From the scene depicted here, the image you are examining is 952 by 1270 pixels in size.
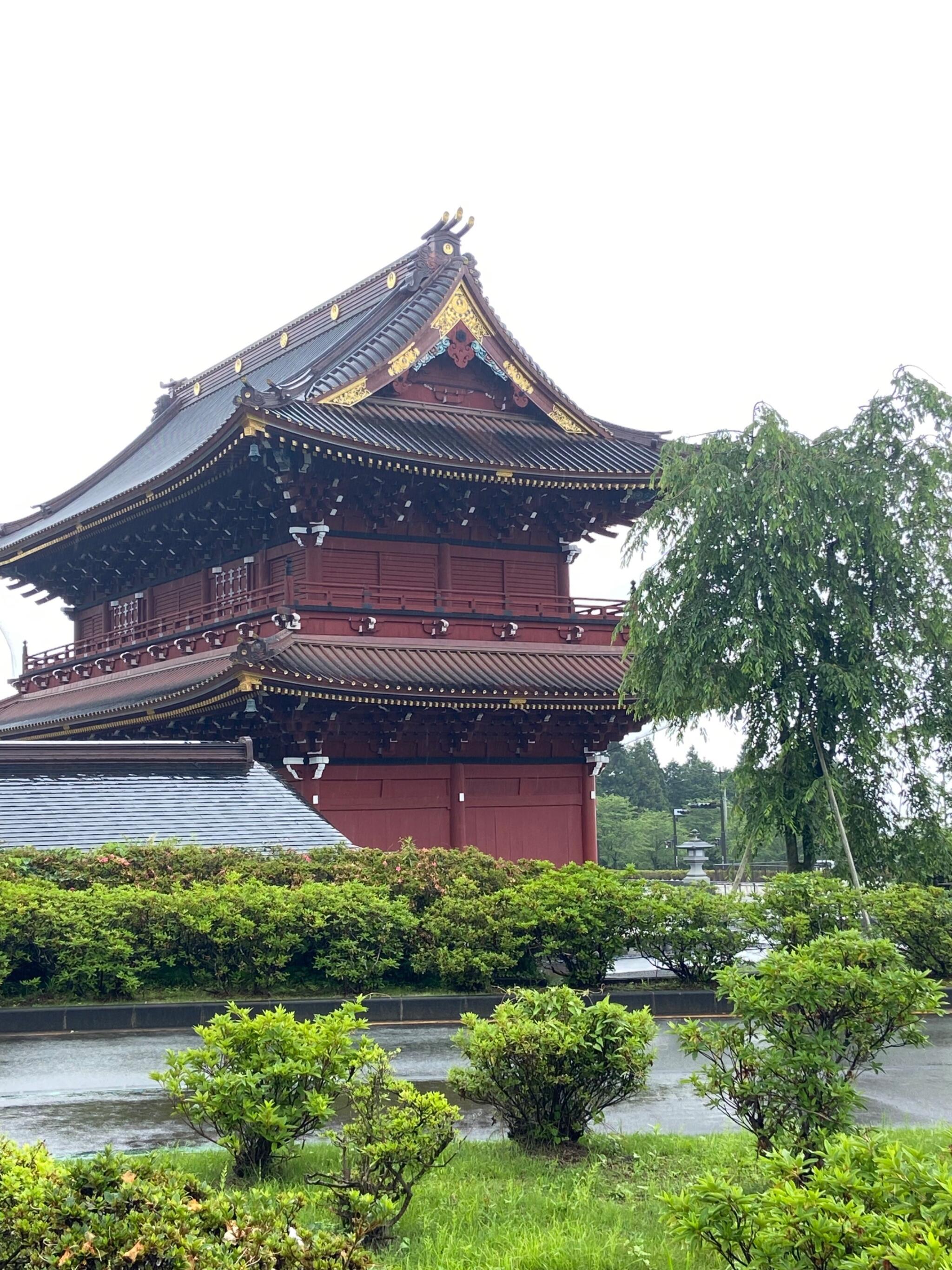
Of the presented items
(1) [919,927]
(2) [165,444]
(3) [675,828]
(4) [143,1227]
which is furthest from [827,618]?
(3) [675,828]

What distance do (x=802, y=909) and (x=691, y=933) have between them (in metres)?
1.19

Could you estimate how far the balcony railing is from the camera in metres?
23.8

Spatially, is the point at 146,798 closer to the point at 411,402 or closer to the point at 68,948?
the point at 68,948

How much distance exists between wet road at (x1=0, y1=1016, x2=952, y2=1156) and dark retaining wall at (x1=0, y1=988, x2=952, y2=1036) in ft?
0.80

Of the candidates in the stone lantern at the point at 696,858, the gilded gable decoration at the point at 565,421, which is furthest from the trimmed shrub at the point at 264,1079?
the stone lantern at the point at 696,858

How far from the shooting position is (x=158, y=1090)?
9.48 meters

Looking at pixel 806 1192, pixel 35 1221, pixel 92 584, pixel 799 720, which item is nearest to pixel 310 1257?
pixel 35 1221

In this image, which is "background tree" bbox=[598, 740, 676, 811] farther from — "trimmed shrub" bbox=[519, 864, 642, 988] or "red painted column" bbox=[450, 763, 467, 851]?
"trimmed shrub" bbox=[519, 864, 642, 988]

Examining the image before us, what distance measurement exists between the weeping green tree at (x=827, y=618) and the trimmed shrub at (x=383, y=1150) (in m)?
10.7

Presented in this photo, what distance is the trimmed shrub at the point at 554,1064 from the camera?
25.0ft

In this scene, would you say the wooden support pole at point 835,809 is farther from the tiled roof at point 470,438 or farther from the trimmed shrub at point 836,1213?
the trimmed shrub at point 836,1213

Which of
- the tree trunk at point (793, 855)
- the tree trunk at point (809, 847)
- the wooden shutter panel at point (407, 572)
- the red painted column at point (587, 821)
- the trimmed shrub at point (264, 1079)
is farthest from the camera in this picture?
the red painted column at point (587, 821)

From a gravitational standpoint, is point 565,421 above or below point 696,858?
above

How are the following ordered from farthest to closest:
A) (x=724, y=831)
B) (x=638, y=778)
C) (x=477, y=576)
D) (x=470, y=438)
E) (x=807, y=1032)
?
(x=638, y=778) → (x=724, y=831) → (x=477, y=576) → (x=470, y=438) → (x=807, y=1032)
